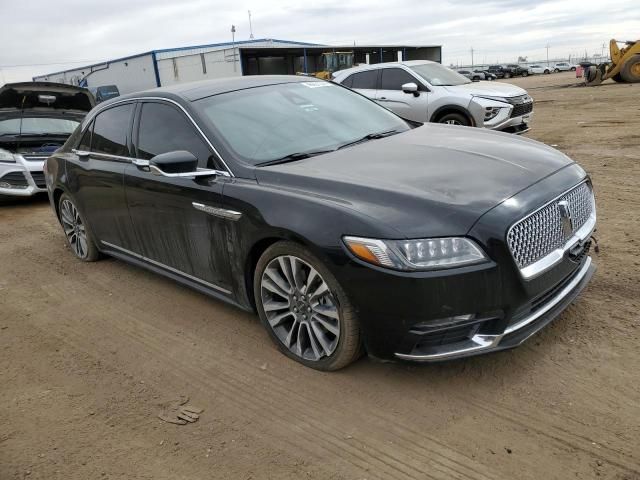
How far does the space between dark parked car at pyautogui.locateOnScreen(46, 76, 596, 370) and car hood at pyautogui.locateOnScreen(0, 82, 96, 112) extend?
549cm

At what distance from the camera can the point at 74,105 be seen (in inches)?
378

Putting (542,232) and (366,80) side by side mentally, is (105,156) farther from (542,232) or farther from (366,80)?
(366,80)

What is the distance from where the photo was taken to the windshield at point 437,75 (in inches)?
397

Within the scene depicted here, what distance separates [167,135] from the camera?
3.88 m

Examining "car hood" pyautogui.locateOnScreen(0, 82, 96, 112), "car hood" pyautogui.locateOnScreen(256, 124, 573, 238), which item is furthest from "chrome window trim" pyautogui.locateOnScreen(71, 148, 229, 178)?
"car hood" pyautogui.locateOnScreen(0, 82, 96, 112)

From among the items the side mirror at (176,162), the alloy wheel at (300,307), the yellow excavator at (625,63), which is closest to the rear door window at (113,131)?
the side mirror at (176,162)

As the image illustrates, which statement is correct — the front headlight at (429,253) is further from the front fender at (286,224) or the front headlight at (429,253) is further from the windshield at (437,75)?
the windshield at (437,75)

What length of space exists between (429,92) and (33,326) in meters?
7.81

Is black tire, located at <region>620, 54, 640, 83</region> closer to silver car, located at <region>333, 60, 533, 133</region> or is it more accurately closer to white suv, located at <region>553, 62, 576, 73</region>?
silver car, located at <region>333, 60, 533, 133</region>

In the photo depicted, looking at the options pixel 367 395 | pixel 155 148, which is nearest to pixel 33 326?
pixel 155 148

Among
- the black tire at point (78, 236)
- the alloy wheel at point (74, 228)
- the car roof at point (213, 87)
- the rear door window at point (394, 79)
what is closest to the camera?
the car roof at point (213, 87)

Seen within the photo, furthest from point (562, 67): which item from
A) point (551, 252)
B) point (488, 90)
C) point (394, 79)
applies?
point (551, 252)

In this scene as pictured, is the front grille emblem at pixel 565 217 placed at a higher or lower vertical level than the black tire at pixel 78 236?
higher

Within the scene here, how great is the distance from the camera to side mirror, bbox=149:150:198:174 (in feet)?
10.8
